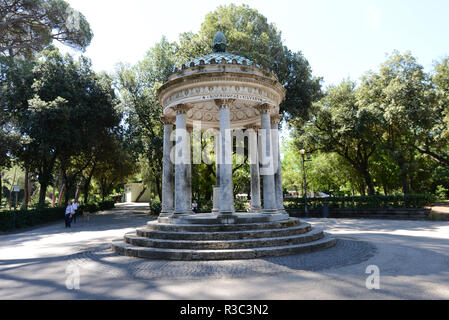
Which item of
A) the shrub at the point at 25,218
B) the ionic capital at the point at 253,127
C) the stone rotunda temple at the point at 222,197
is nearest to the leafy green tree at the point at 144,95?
the shrub at the point at 25,218

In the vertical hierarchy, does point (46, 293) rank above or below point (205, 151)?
below

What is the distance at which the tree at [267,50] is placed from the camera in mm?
21594

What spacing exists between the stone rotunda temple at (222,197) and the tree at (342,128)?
1568 cm

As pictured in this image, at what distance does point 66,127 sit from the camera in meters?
22.9

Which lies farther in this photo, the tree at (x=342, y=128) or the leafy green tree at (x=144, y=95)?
the leafy green tree at (x=144, y=95)

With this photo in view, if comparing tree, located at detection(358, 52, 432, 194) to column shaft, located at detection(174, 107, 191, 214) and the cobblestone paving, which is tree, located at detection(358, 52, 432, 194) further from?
column shaft, located at detection(174, 107, 191, 214)

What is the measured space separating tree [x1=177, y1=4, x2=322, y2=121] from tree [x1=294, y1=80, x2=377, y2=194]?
2926 mm

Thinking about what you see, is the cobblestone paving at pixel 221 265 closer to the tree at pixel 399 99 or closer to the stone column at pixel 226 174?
the stone column at pixel 226 174

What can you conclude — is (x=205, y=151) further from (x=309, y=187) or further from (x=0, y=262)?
(x=309, y=187)

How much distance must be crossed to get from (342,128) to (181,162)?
21.2 metres

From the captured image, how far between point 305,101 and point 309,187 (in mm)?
26314

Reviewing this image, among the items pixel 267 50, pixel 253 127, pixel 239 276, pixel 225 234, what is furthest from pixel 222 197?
pixel 267 50

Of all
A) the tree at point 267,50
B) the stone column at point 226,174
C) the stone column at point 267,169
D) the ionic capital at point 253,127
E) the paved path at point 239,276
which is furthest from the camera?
the tree at point 267,50

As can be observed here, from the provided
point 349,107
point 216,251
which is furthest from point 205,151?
point 216,251
